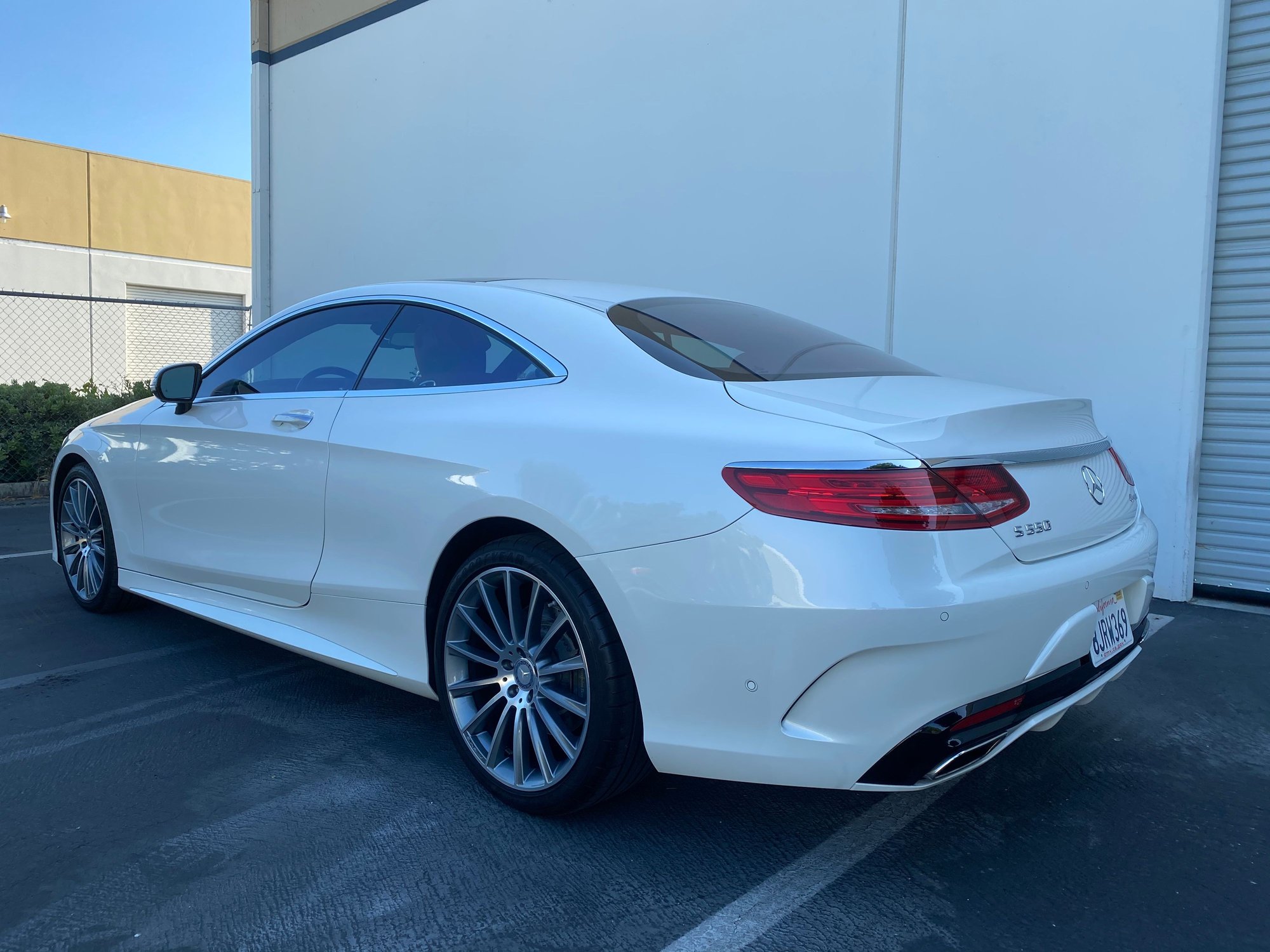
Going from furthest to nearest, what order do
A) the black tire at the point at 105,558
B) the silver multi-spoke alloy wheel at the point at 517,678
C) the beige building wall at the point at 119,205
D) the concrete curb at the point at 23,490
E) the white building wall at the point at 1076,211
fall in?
the beige building wall at the point at 119,205 < the concrete curb at the point at 23,490 < the white building wall at the point at 1076,211 < the black tire at the point at 105,558 < the silver multi-spoke alloy wheel at the point at 517,678

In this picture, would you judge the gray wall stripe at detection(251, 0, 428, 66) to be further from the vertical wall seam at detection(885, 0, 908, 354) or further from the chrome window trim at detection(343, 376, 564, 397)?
the chrome window trim at detection(343, 376, 564, 397)

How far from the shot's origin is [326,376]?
11.4ft

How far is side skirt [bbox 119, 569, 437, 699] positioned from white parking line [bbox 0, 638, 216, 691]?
0.39m

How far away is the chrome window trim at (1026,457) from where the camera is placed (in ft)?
7.09

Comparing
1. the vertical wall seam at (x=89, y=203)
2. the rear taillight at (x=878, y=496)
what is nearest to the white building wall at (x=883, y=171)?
the rear taillight at (x=878, y=496)

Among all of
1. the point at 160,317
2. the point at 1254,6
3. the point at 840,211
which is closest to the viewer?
the point at 1254,6

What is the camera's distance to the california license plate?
8.06 feet

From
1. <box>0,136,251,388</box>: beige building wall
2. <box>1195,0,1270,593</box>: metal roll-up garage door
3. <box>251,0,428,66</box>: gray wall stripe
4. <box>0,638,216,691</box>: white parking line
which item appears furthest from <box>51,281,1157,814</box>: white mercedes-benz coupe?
<box>0,136,251,388</box>: beige building wall

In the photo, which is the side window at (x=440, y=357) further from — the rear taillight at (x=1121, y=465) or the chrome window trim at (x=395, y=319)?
the rear taillight at (x=1121, y=465)

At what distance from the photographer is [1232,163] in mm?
5066

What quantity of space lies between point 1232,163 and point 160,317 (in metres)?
23.0

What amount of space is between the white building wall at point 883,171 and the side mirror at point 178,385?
3042mm

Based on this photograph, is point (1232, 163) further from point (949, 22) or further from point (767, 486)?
point (767, 486)

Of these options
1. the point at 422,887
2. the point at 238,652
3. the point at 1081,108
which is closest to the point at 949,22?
the point at 1081,108
